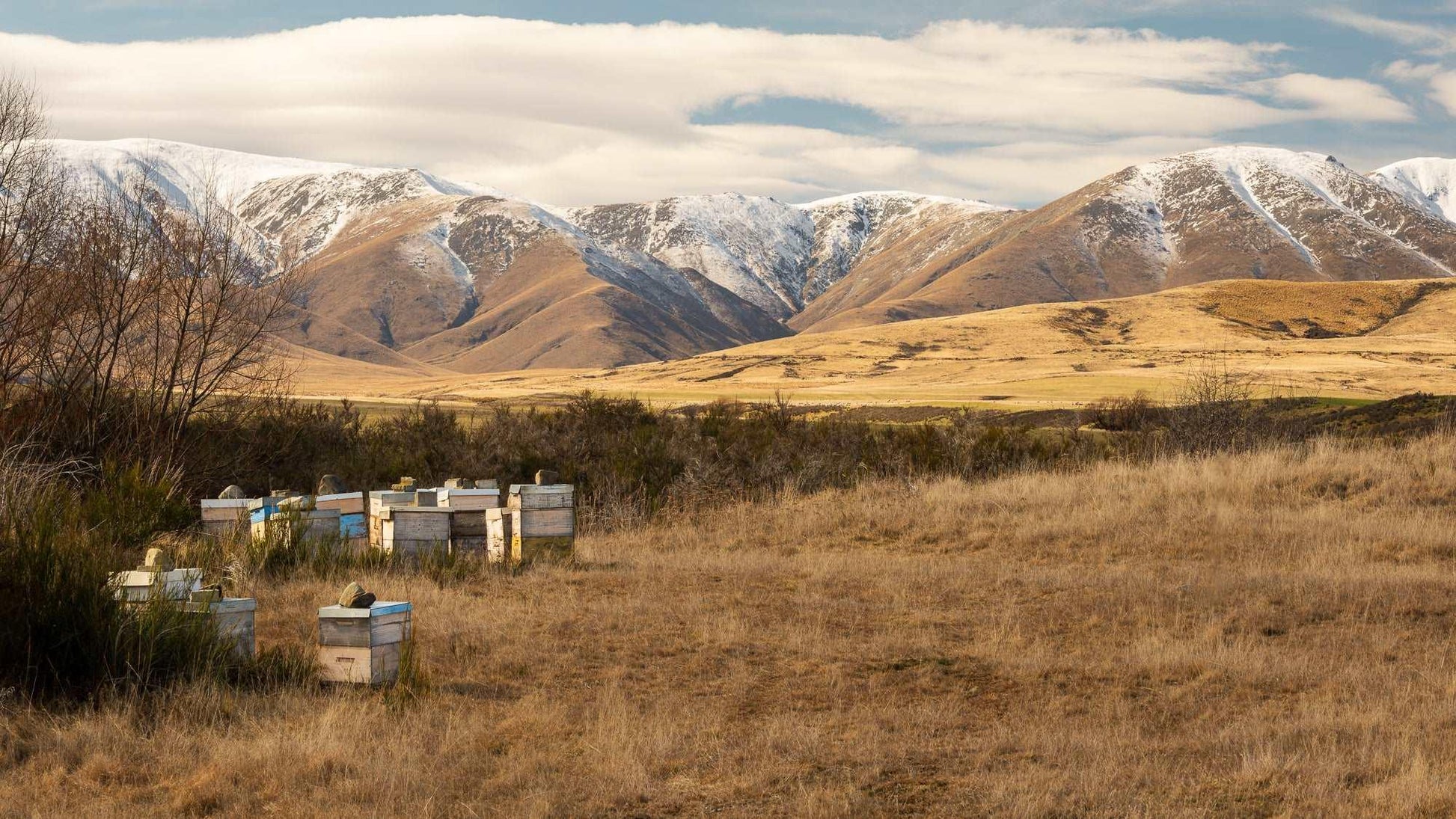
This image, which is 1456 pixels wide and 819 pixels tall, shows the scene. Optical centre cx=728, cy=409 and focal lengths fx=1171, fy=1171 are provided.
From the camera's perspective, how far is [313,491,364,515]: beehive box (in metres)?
12.6

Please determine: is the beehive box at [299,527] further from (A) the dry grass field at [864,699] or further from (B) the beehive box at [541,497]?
(B) the beehive box at [541,497]

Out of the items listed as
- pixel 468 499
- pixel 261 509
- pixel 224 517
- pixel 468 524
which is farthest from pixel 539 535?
pixel 224 517

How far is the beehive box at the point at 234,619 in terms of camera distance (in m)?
7.97

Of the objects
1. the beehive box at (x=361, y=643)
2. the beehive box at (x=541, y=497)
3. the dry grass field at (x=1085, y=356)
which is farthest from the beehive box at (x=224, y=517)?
the dry grass field at (x=1085, y=356)

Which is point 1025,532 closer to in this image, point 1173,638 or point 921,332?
point 1173,638

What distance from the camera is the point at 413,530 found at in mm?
12500

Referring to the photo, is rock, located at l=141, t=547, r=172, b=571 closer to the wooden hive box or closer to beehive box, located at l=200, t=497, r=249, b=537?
the wooden hive box

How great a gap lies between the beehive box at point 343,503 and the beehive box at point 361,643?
502cm

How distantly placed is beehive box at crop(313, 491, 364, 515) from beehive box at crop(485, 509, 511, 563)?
1.43 m

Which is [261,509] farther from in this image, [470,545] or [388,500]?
[470,545]

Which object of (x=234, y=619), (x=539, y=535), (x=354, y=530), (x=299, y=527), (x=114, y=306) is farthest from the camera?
(x=114, y=306)

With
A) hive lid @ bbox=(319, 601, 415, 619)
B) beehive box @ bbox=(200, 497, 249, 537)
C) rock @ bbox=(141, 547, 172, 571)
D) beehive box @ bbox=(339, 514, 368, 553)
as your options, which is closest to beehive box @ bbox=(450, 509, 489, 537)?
beehive box @ bbox=(339, 514, 368, 553)

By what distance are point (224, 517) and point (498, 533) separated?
313 cm

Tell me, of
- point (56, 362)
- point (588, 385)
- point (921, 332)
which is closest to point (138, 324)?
point (56, 362)
